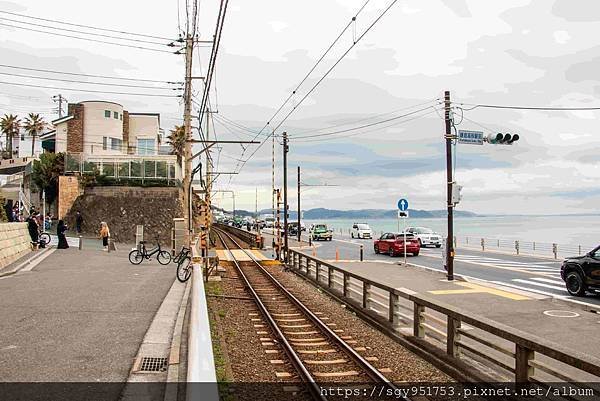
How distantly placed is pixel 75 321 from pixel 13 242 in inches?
527

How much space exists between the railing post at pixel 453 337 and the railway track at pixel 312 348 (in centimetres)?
123

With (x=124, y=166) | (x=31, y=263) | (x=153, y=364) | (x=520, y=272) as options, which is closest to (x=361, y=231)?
(x=124, y=166)

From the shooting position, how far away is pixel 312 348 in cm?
1059

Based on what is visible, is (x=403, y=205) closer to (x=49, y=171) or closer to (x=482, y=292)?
(x=482, y=292)

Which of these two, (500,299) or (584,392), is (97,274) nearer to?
(500,299)

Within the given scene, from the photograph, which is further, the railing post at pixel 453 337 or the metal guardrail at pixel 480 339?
the railing post at pixel 453 337

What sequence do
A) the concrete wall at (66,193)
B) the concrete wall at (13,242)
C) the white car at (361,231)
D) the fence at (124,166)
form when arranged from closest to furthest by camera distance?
the concrete wall at (13,242) → the concrete wall at (66,193) → the fence at (124,166) → the white car at (361,231)

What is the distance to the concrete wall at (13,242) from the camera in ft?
64.3

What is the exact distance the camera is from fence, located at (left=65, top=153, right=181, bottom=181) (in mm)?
42500

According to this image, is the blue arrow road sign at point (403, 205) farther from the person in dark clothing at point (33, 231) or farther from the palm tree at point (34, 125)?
the palm tree at point (34, 125)

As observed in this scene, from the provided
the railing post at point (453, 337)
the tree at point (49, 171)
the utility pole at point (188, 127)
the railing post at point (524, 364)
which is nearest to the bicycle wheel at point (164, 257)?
the utility pole at point (188, 127)

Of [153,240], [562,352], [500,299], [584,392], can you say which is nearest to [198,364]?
[562,352]

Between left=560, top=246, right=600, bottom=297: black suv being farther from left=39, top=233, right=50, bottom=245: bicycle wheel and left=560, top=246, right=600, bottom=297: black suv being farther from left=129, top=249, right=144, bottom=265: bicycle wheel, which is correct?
left=39, top=233, right=50, bottom=245: bicycle wheel

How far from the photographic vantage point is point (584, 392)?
266 inches
